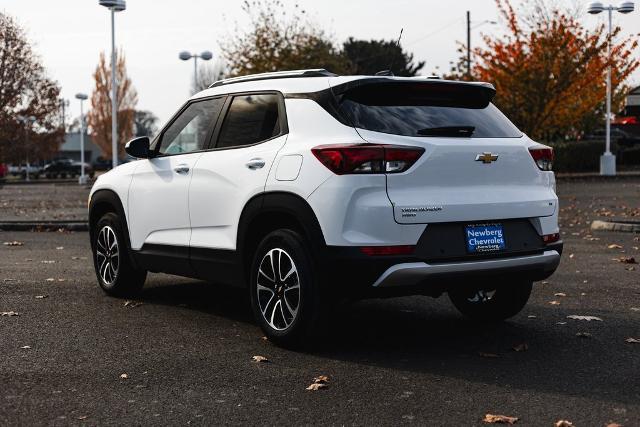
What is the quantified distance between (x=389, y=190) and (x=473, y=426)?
1697mm

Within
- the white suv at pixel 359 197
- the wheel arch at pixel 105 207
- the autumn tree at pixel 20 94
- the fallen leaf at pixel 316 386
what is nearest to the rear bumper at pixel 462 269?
the white suv at pixel 359 197

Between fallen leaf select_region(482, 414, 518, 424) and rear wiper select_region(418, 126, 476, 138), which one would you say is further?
rear wiper select_region(418, 126, 476, 138)

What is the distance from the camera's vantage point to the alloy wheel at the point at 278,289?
5.93m

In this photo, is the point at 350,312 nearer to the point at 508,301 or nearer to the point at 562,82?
the point at 508,301

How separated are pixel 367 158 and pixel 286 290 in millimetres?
1112

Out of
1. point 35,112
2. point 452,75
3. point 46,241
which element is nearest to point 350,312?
point 46,241

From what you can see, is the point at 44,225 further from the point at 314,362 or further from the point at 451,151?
the point at 451,151

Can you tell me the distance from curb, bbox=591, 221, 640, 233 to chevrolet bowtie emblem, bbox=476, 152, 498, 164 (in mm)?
9592

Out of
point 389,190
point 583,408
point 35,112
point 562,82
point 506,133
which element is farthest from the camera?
point 35,112

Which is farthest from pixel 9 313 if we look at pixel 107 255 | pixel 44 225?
pixel 44 225

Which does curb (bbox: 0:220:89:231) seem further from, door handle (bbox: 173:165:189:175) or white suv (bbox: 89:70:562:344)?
white suv (bbox: 89:70:562:344)

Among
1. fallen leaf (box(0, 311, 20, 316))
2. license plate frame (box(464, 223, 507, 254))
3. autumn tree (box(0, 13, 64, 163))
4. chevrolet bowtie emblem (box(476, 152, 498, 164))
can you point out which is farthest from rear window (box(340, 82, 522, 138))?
autumn tree (box(0, 13, 64, 163))

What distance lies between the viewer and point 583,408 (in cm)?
462

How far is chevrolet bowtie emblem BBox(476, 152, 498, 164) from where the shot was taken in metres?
5.86
